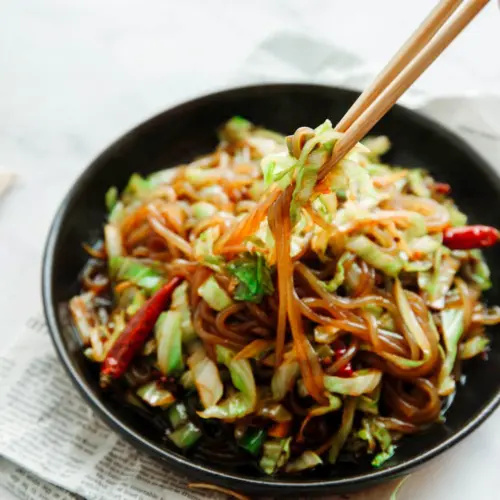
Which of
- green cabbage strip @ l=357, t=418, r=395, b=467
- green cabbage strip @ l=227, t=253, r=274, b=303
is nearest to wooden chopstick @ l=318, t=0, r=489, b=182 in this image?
green cabbage strip @ l=227, t=253, r=274, b=303

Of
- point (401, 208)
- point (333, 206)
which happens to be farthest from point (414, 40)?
point (401, 208)

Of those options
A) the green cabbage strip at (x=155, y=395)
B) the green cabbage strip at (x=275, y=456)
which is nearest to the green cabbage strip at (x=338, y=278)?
the green cabbage strip at (x=275, y=456)

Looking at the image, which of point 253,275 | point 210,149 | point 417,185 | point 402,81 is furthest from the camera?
point 210,149

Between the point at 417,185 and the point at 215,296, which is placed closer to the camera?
the point at 215,296

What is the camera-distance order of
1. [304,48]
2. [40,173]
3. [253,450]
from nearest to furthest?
1. [253,450]
2. [40,173]
3. [304,48]

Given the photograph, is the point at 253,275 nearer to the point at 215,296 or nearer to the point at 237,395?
the point at 215,296

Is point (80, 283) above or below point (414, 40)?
below

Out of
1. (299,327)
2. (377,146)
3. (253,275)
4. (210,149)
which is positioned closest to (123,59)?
Result: (210,149)

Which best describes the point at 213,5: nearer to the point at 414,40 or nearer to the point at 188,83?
the point at 188,83
